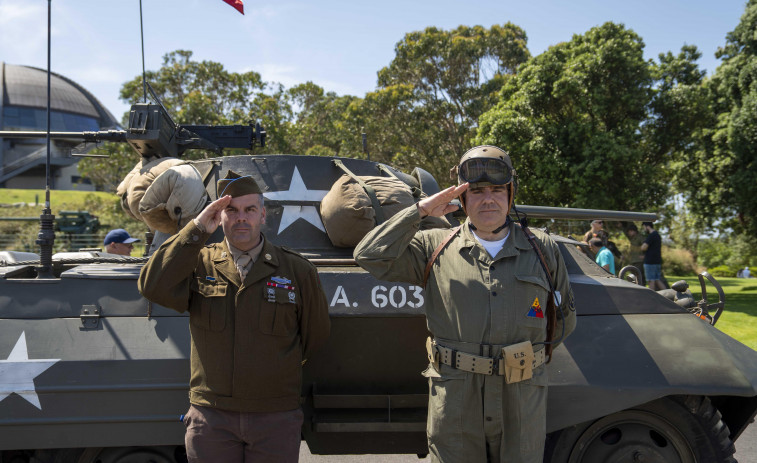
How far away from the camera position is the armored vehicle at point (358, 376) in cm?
319

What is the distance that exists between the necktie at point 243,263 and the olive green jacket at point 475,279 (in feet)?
1.74

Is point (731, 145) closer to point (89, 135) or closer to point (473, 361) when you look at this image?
point (89, 135)

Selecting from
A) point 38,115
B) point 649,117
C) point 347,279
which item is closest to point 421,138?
point 649,117

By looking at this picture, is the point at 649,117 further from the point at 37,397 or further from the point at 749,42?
the point at 37,397

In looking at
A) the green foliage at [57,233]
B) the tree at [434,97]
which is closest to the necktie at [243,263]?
the green foliage at [57,233]

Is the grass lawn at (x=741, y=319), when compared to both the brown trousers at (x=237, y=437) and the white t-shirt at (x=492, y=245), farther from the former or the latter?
the brown trousers at (x=237, y=437)

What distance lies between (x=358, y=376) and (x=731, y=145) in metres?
13.3

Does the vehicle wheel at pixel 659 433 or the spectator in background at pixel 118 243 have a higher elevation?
the spectator in background at pixel 118 243

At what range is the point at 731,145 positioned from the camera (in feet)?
45.2

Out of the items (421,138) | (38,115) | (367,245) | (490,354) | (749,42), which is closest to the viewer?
(490,354)

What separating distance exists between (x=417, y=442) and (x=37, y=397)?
2.02 m

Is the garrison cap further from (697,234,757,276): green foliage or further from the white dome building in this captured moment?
the white dome building

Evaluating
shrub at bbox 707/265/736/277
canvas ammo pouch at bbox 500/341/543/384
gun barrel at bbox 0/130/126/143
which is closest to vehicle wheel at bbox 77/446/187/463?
canvas ammo pouch at bbox 500/341/543/384

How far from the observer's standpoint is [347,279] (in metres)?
3.39
